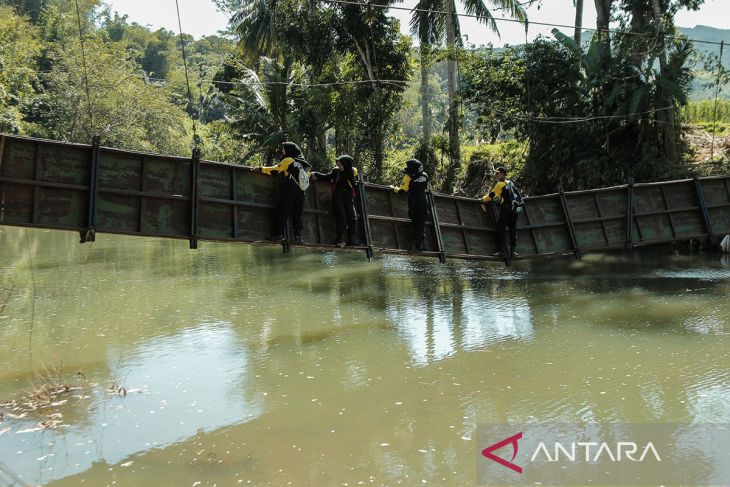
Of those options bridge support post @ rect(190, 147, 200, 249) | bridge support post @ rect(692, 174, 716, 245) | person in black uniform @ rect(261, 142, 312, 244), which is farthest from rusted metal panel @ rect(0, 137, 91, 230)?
bridge support post @ rect(692, 174, 716, 245)

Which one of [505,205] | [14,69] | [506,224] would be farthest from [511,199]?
[14,69]

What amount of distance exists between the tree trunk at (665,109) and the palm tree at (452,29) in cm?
762

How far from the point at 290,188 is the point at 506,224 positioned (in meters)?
4.53

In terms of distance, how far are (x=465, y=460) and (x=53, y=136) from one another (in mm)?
34913

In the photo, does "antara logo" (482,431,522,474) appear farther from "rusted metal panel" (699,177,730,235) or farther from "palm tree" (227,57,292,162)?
"palm tree" (227,57,292,162)

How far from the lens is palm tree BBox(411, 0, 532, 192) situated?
976 inches

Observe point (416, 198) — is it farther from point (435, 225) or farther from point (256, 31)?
point (256, 31)

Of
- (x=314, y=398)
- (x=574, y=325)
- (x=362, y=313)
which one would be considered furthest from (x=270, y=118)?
(x=314, y=398)

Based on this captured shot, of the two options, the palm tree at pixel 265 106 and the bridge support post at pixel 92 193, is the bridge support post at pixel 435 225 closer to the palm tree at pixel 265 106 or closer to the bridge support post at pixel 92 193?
the bridge support post at pixel 92 193

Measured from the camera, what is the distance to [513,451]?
641 centimetres

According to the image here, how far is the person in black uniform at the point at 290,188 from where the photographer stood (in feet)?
31.5

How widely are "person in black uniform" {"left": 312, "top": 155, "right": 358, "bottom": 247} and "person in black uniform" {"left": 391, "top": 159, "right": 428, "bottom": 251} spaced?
1.04 m

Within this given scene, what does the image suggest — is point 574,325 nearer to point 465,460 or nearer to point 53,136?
point 465,460

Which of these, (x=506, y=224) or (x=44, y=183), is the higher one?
(x=44, y=183)
